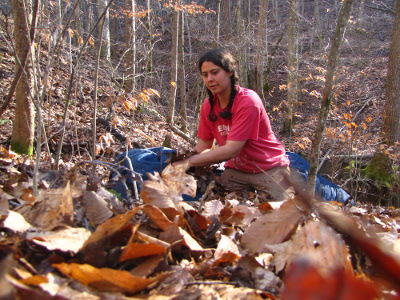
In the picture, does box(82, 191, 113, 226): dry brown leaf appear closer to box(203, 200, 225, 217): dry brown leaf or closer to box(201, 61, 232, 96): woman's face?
box(203, 200, 225, 217): dry brown leaf

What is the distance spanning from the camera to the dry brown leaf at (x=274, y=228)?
1036mm

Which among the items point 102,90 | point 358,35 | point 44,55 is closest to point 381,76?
point 358,35

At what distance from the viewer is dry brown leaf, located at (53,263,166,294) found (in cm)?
72

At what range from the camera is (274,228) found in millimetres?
1054

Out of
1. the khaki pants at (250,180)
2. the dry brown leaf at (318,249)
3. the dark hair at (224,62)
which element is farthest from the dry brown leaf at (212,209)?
the dark hair at (224,62)

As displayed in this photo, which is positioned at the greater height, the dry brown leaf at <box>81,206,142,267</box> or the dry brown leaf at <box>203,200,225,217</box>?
the dry brown leaf at <box>81,206,142,267</box>

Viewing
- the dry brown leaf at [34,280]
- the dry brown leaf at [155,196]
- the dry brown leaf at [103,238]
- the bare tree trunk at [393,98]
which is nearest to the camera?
the dry brown leaf at [34,280]

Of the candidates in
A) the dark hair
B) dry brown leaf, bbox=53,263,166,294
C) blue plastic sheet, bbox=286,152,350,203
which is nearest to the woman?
the dark hair

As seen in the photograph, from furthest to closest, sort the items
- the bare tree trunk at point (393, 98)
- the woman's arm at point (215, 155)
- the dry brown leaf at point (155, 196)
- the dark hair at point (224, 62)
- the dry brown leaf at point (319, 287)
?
the bare tree trunk at point (393, 98), the dark hair at point (224, 62), the woman's arm at point (215, 155), the dry brown leaf at point (155, 196), the dry brown leaf at point (319, 287)

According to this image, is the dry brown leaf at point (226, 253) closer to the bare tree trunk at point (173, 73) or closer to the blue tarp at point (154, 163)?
the blue tarp at point (154, 163)

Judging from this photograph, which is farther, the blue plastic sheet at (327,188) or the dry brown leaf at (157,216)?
the blue plastic sheet at (327,188)

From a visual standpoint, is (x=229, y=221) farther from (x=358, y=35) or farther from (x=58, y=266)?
(x=358, y=35)

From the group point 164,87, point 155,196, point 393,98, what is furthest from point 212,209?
point 164,87

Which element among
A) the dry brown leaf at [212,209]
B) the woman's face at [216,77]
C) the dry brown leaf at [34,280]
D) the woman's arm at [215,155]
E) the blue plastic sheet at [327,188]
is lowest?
the blue plastic sheet at [327,188]
